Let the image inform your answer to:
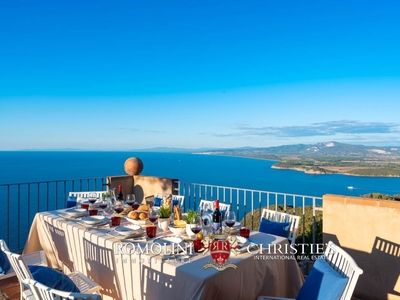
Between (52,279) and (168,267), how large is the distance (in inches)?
31.9

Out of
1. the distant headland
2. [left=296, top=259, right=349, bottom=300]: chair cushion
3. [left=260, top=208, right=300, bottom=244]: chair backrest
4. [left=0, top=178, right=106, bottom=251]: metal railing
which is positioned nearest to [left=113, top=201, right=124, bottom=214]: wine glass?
[left=260, top=208, right=300, bottom=244]: chair backrest

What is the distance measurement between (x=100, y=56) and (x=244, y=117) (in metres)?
24.5

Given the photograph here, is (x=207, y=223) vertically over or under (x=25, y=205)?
over

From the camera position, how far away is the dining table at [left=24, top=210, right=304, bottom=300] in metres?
1.59

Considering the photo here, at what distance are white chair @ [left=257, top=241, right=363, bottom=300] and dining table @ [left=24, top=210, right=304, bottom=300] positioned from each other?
28 centimetres

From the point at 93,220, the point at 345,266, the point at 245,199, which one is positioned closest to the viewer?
the point at 345,266

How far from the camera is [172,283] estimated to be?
1.64 m

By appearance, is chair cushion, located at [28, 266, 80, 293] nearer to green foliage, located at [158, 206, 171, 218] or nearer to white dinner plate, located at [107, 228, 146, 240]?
white dinner plate, located at [107, 228, 146, 240]

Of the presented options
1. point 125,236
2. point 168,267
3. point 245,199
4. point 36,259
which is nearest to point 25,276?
point 125,236

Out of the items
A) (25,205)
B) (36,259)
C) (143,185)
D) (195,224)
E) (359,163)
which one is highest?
(195,224)

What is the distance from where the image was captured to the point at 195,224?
2.08 m

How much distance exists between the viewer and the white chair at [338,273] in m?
1.42

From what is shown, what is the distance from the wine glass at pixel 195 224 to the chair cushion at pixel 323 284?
805mm

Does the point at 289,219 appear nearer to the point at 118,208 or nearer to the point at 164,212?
the point at 164,212
